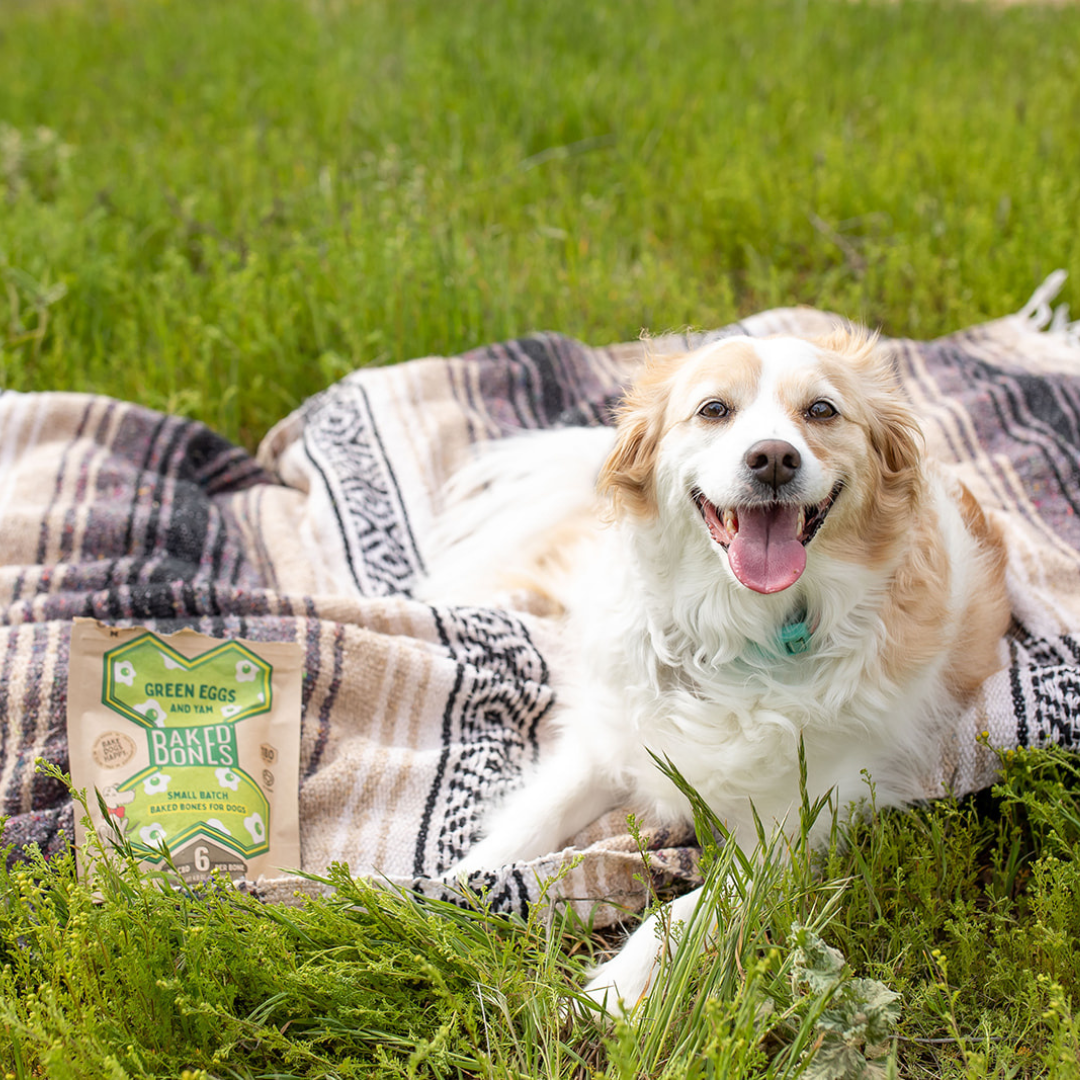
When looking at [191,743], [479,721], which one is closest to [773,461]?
[479,721]

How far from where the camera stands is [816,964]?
1.52 meters

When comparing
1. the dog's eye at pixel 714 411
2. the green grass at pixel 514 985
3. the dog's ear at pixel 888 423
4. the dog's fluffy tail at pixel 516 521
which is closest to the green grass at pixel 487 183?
the dog's fluffy tail at pixel 516 521

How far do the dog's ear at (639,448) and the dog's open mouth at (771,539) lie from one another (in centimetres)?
21

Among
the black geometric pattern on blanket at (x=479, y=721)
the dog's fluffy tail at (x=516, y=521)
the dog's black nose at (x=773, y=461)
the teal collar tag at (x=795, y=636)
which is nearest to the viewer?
the dog's black nose at (x=773, y=461)

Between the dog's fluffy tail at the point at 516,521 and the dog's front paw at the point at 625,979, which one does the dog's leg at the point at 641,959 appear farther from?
the dog's fluffy tail at the point at 516,521

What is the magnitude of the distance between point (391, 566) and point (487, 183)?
233 centimetres

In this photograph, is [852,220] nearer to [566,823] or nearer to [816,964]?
[566,823]

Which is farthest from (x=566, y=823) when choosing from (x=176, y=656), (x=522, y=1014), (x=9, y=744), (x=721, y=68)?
(x=721, y=68)

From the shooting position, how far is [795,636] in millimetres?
1965

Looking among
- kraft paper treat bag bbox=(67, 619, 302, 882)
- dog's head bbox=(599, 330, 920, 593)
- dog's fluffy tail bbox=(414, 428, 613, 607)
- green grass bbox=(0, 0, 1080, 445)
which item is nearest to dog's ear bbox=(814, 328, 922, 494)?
dog's head bbox=(599, 330, 920, 593)

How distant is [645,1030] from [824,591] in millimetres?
892

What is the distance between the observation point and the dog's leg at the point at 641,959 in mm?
1627

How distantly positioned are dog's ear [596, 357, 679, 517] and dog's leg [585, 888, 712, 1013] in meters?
0.79

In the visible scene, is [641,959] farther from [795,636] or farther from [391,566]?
[391,566]
